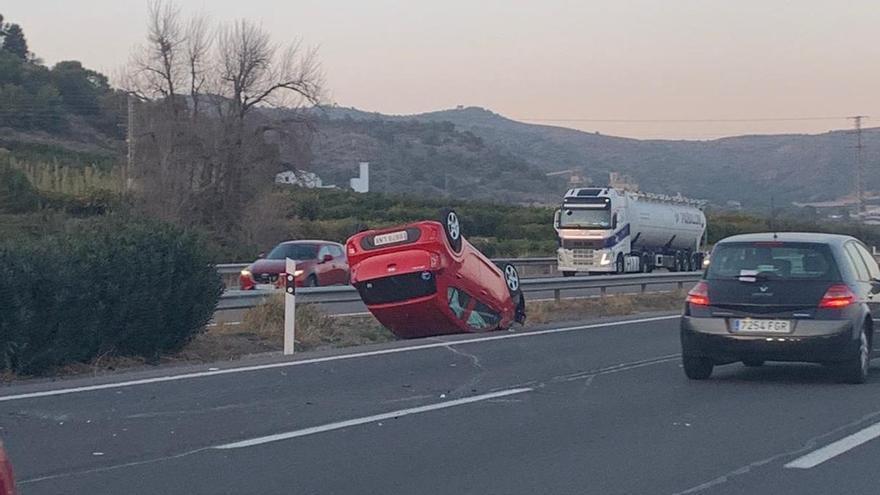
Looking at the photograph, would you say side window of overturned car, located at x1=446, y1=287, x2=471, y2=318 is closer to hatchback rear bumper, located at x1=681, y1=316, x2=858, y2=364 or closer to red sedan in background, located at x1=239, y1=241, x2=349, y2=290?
hatchback rear bumper, located at x1=681, y1=316, x2=858, y2=364

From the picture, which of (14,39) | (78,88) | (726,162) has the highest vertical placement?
(14,39)

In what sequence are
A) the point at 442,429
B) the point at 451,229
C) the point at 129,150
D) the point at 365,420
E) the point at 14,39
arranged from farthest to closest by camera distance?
the point at 14,39
the point at 129,150
the point at 451,229
the point at 365,420
the point at 442,429

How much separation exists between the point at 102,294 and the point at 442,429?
18.0ft

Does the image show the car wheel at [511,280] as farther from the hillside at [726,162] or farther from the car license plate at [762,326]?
the hillside at [726,162]

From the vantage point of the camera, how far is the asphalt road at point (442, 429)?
28.6 feet

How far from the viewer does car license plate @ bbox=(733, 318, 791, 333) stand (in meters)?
13.1

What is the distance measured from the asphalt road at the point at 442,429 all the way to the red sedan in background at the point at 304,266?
12870 mm

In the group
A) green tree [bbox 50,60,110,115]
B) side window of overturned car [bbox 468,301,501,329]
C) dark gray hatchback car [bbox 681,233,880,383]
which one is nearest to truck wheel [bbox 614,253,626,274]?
side window of overturned car [bbox 468,301,501,329]

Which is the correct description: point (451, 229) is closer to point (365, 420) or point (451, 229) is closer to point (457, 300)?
point (457, 300)

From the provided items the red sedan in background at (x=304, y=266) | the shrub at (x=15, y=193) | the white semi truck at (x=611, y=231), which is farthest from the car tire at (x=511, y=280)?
the shrub at (x=15, y=193)

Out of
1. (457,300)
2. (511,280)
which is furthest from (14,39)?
(457,300)

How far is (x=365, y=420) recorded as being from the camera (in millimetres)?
11180

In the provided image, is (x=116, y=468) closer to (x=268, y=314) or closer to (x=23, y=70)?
(x=268, y=314)

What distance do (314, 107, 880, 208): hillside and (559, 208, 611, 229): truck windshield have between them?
235 feet
